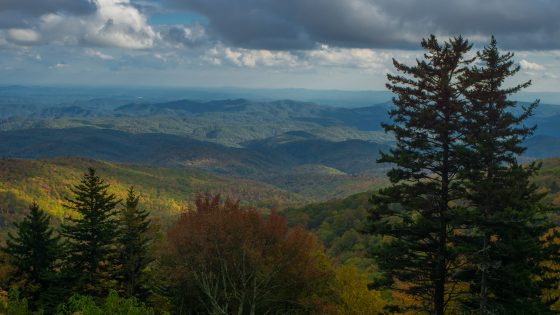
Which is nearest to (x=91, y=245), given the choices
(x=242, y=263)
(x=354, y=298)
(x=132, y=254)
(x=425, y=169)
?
(x=132, y=254)

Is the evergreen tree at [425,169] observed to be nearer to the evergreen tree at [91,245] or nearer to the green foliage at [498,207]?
the green foliage at [498,207]

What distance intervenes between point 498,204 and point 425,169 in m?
5.01

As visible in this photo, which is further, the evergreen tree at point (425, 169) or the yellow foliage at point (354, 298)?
the yellow foliage at point (354, 298)

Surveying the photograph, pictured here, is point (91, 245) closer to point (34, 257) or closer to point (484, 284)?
point (34, 257)

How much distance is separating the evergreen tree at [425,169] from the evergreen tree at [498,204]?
123 centimetres

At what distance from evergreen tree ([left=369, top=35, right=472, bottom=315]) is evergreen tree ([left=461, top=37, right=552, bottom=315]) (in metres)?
1.23

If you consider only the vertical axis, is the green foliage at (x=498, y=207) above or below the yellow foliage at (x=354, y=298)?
above

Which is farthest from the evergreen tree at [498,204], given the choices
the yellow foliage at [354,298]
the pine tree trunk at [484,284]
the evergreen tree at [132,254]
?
the evergreen tree at [132,254]

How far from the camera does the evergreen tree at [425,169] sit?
101 feet

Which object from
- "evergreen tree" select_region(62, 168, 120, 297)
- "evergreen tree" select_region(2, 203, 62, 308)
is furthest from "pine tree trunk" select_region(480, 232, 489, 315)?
"evergreen tree" select_region(2, 203, 62, 308)

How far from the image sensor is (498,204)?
30.2m

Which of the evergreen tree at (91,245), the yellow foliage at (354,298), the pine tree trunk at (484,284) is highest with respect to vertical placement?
the pine tree trunk at (484,284)

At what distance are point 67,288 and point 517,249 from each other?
39759mm

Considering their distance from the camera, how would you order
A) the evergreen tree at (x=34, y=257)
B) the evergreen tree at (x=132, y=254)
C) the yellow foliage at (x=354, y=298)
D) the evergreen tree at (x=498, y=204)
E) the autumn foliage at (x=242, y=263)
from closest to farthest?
the evergreen tree at (x=498, y=204) → the autumn foliage at (x=242, y=263) → the yellow foliage at (x=354, y=298) → the evergreen tree at (x=34, y=257) → the evergreen tree at (x=132, y=254)
